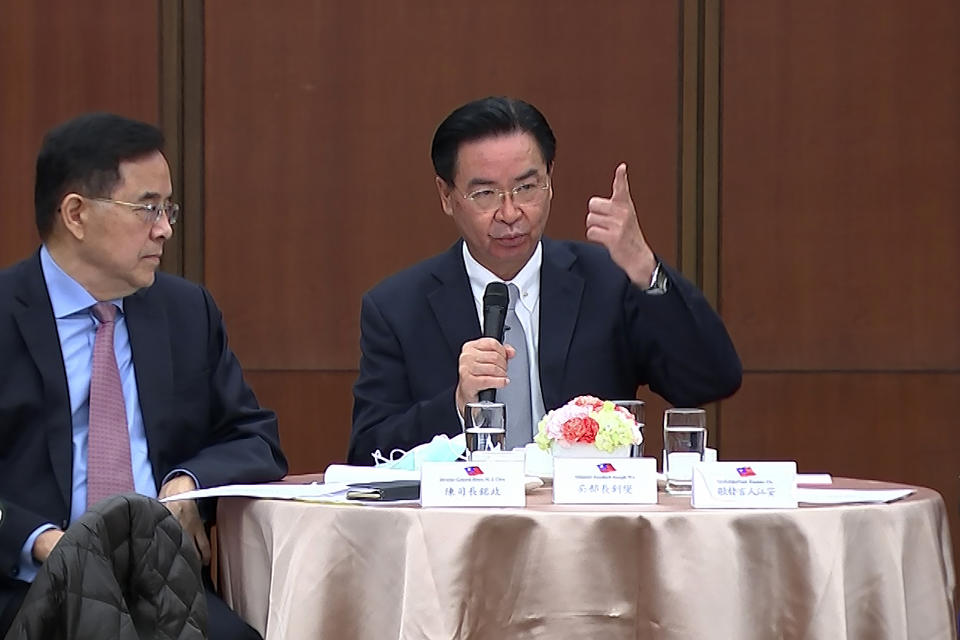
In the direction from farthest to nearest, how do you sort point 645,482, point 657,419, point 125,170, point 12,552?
point 657,419 → point 125,170 → point 12,552 → point 645,482

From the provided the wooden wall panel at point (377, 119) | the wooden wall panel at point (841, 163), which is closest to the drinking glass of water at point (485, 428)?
the wooden wall panel at point (377, 119)

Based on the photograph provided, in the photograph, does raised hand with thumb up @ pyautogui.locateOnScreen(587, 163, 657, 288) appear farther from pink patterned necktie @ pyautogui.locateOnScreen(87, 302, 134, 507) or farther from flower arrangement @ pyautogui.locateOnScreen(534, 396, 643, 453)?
pink patterned necktie @ pyautogui.locateOnScreen(87, 302, 134, 507)

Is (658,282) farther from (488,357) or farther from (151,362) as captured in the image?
(151,362)

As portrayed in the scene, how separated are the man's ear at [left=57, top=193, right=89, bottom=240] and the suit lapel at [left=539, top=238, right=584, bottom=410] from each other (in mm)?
995

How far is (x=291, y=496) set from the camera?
8.61 ft

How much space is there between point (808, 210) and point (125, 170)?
8.38ft

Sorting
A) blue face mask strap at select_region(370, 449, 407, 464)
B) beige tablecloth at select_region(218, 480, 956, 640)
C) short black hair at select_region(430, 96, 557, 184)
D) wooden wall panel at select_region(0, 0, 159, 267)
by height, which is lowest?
beige tablecloth at select_region(218, 480, 956, 640)

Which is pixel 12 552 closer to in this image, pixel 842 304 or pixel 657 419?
pixel 657 419

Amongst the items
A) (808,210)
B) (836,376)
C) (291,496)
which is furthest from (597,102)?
(291,496)

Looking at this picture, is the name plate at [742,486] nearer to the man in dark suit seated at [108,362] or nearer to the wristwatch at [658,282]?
the wristwatch at [658,282]

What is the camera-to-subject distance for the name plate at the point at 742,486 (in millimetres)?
2424

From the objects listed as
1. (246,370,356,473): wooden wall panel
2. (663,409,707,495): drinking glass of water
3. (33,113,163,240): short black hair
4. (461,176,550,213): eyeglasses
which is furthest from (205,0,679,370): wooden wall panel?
(663,409,707,495): drinking glass of water

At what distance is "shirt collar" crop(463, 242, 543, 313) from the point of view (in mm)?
3430

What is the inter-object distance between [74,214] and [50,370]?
12.7 inches
